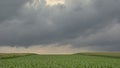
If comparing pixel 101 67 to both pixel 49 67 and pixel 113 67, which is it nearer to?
pixel 113 67

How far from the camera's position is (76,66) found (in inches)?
1423

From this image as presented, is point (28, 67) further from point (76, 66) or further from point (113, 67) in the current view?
point (113, 67)

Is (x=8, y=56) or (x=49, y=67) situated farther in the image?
(x=8, y=56)

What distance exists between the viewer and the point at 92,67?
35.7 metres

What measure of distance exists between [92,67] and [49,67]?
546cm

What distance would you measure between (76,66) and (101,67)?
3185mm

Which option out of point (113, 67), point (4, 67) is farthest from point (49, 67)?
point (113, 67)

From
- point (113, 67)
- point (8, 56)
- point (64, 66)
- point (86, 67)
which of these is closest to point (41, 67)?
point (64, 66)

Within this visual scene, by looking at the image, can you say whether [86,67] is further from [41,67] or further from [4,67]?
[4,67]

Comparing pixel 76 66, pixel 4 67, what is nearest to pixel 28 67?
pixel 4 67

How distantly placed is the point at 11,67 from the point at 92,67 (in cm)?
1032

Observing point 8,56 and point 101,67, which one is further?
point 8,56

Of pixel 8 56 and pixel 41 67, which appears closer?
pixel 41 67

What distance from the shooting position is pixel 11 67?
→ 36.0m
